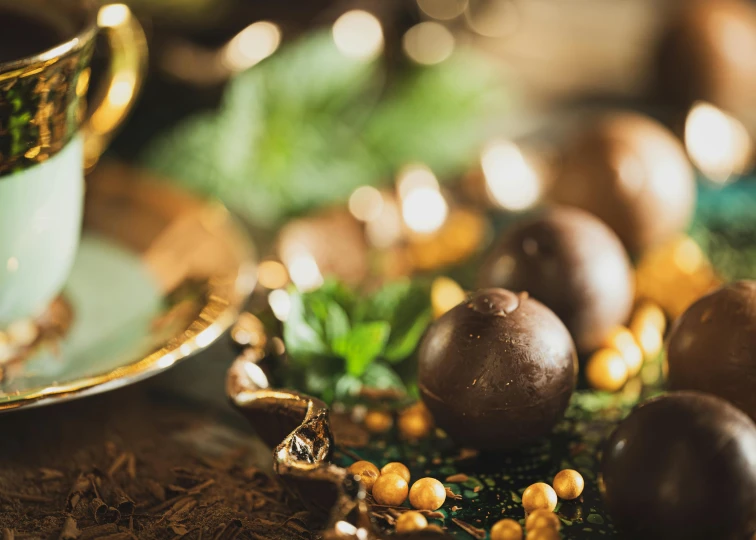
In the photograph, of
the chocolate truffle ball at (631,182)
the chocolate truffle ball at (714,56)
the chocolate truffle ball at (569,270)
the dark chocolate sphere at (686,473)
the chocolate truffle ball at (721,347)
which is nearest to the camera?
the dark chocolate sphere at (686,473)

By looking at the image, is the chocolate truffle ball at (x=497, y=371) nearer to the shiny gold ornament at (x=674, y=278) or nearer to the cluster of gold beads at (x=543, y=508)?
the cluster of gold beads at (x=543, y=508)

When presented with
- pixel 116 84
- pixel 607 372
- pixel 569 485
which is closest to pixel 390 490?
pixel 569 485

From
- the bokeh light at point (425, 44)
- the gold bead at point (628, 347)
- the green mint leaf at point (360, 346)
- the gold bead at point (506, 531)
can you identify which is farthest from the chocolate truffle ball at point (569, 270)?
the bokeh light at point (425, 44)

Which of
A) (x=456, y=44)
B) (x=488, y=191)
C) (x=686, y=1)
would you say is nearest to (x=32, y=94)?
(x=488, y=191)

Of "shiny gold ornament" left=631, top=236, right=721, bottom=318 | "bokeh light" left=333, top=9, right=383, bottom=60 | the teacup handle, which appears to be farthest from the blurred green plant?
"shiny gold ornament" left=631, top=236, right=721, bottom=318

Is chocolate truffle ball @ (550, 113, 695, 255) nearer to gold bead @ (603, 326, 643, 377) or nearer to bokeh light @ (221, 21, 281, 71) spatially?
gold bead @ (603, 326, 643, 377)

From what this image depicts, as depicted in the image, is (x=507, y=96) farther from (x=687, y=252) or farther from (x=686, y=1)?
(x=687, y=252)
